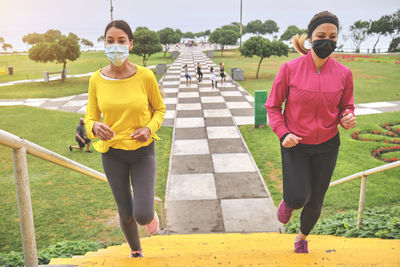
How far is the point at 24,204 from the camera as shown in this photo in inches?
67.5

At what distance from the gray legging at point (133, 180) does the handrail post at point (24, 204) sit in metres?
0.80

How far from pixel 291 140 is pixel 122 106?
125 centimetres

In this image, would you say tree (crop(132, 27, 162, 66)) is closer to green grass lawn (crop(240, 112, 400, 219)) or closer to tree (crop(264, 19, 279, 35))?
green grass lawn (crop(240, 112, 400, 219))

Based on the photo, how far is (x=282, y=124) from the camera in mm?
2510

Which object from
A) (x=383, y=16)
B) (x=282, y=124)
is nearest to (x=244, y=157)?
(x=282, y=124)

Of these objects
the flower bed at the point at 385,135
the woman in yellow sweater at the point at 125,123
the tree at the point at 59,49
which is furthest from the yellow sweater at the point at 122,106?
the tree at the point at 59,49

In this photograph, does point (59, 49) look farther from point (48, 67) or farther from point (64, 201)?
point (64, 201)

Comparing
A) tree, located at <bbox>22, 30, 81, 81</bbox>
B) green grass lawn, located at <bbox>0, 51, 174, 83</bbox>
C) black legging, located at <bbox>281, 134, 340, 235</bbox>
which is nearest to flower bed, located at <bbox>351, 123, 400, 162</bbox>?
black legging, located at <bbox>281, 134, 340, 235</bbox>

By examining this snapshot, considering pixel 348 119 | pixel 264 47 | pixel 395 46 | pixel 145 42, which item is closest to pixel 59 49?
pixel 145 42

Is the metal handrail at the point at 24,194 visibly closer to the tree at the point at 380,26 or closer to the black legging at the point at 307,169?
the black legging at the point at 307,169

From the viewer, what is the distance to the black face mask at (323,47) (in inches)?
94.2

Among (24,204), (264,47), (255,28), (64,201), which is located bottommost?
(64,201)

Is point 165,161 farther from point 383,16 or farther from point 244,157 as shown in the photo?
point 383,16

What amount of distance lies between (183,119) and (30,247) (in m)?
11.0
